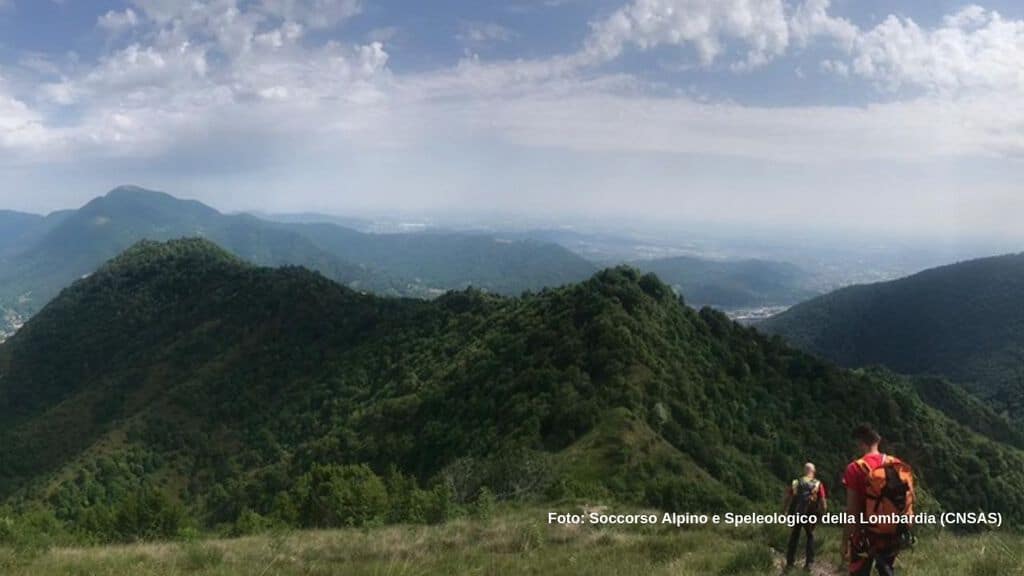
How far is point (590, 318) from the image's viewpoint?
171 feet

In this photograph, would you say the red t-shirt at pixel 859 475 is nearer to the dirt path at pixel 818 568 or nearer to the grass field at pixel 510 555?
the grass field at pixel 510 555

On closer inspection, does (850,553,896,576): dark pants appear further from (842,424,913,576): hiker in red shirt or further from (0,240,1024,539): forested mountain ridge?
(0,240,1024,539): forested mountain ridge

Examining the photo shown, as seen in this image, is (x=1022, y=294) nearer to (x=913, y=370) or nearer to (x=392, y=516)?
(x=913, y=370)

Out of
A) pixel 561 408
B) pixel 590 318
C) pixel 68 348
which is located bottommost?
pixel 68 348

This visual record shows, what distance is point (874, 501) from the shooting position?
22.2 ft

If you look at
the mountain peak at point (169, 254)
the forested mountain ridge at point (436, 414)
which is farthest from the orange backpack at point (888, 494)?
the mountain peak at point (169, 254)

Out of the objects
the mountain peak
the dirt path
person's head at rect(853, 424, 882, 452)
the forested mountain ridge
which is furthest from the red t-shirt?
the mountain peak

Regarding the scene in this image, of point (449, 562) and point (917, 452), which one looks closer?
point (449, 562)

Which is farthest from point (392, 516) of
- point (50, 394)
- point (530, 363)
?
point (50, 394)

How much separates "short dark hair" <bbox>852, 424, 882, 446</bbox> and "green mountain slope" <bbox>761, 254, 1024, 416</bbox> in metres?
146

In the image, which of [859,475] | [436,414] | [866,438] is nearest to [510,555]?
[859,475]

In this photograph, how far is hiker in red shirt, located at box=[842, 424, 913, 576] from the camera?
22.0 ft

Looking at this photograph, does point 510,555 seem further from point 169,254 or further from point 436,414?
point 169,254

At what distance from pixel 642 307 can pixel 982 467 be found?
31.9m
